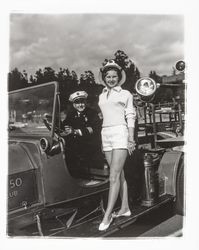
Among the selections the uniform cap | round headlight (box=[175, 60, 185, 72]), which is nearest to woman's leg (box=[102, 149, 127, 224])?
the uniform cap

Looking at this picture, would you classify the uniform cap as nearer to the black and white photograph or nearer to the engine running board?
the black and white photograph

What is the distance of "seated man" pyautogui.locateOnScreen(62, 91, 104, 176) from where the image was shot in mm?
2176

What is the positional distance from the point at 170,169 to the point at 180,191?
0.21m

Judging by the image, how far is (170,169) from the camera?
2.52 metres

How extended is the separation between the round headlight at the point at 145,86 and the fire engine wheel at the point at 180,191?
28.9 inches

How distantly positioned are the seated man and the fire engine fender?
580 millimetres

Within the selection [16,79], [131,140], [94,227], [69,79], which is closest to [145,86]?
[131,140]

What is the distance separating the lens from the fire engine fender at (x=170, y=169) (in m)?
2.47

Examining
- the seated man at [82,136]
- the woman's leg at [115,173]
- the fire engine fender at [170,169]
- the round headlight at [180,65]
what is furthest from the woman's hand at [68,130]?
the round headlight at [180,65]

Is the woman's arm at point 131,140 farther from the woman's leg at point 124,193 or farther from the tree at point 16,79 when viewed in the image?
the tree at point 16,79

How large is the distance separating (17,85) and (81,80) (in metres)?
0.50

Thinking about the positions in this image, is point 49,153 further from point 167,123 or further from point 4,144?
point 167,123

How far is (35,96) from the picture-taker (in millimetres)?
2088

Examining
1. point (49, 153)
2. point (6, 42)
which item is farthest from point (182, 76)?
point (6, 42)
